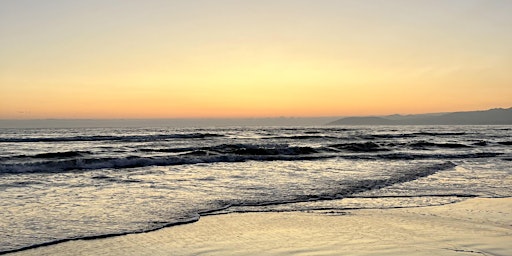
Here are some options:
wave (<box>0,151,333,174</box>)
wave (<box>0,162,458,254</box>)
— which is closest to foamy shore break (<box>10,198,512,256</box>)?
wave (<box>0,162,458,254</box>)

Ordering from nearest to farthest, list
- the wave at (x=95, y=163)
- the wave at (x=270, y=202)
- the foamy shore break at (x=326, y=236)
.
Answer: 1. the foamy shore break at (x=326, y=236)
2. the wave at (x=270, y=202)
3. the wave at (x=95, y=163)

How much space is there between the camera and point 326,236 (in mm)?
6676

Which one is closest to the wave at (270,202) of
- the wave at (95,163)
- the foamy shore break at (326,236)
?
the foamy shore break at (326,236)

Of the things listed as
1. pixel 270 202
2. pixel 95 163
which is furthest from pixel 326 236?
pixel 95 163

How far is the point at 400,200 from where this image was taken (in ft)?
33.3

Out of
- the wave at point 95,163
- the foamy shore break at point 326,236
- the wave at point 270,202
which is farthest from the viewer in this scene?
the wave at point 95,163

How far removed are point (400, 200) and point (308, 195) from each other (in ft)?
6.90

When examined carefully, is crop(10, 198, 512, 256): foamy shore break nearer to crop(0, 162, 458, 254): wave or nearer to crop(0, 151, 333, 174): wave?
crop(0, 162, 458, 254): wave

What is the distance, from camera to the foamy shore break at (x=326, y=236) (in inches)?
232

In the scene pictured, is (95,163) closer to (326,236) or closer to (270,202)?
(270,202)

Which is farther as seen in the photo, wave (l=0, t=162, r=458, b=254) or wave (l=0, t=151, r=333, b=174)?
wave (l=0, t=151, r=333, b=174)

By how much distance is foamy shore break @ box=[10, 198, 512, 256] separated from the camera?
589cm

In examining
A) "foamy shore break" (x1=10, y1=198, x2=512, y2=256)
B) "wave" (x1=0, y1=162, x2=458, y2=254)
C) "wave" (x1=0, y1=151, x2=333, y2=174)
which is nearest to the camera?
"foamy shore break" (x1=10, y1=198, x2=512, y2=256)

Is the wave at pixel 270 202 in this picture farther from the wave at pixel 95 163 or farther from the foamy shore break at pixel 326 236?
the wave at pixel 95 163
